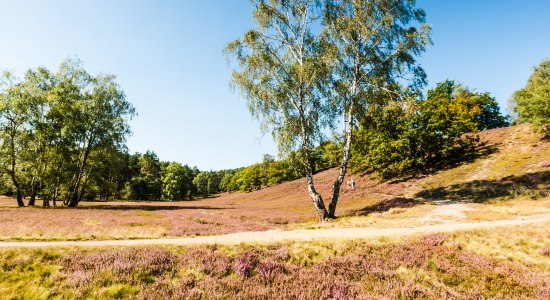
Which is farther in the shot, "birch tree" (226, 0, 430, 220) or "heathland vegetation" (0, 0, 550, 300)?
"birch tree" (226, 0, 430, 220)

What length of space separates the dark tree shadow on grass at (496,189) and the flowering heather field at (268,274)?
18230mm

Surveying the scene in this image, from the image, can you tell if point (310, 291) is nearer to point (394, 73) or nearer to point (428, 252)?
point (428, 252)

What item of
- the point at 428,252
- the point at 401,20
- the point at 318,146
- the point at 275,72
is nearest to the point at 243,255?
the point at 428,252

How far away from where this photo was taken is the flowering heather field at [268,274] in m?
8.45

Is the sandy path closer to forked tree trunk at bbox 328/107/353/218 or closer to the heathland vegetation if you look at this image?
the heathland vegetation

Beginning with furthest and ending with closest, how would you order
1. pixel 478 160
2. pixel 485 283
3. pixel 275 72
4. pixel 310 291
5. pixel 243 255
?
pixel 478 160 < pixel 275 72 < pixel 243 255 < pixel 485 283 < pixel 310 291

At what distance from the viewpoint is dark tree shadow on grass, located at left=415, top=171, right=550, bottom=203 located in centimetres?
2639

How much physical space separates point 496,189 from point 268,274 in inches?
1205

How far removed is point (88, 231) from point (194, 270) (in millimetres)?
11521

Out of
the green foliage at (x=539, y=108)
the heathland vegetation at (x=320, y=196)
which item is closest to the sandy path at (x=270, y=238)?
the heathland vegetation at (x=320, y=196)

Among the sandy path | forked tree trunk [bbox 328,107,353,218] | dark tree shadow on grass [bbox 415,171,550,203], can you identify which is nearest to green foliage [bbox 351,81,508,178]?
dark tree shadow on grass [bbox 415,171,550,203]

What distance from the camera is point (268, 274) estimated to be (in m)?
9.71

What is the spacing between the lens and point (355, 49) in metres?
25.4

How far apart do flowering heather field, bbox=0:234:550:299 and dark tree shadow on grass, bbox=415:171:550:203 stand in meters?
18.2
